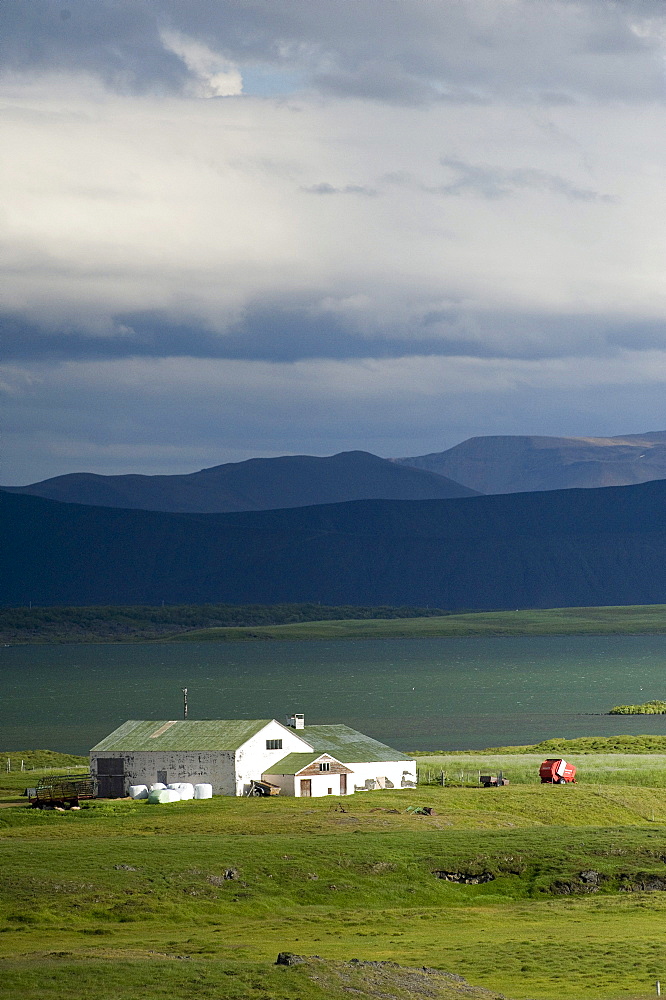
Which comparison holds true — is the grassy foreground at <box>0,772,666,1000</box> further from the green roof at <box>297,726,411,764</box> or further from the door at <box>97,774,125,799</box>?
the green roof at <box>297,726,411,764</box>

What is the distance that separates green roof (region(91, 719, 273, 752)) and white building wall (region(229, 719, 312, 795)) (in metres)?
0.35

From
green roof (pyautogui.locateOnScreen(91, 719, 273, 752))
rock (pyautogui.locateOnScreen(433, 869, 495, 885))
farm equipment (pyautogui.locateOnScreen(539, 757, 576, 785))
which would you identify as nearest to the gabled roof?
green roof (pyautogui.locateOnScreen(91, 719, 273, 752))

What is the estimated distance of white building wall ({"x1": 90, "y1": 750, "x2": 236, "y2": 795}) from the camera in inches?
2625

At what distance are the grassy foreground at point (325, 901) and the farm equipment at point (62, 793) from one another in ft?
5.42

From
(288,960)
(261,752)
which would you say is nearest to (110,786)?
(261,752)

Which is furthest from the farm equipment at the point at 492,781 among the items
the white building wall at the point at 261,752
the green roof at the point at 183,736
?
the green roof at the point at 183,736

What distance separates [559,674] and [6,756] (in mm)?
113613

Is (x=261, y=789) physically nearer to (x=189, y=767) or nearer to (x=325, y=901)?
(x=189, y=767)

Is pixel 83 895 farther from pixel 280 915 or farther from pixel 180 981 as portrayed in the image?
pixel 180 981

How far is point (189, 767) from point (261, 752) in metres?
3.58

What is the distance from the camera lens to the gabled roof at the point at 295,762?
67.2 meters

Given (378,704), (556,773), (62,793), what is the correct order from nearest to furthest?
(62,793)
(556,773)
(378,704)

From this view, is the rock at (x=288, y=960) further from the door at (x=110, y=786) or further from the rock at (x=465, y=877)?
the door at (x=110, y=786)

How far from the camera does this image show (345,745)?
72.1 m
